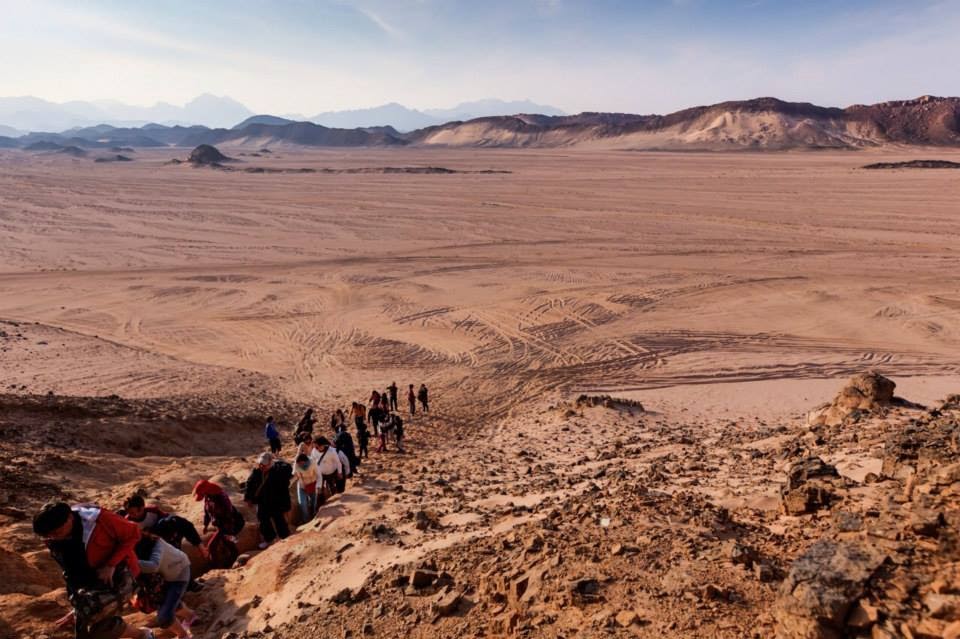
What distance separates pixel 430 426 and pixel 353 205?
37690 mm

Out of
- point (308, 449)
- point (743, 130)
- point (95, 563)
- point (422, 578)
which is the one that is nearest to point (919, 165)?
point (743, 130)

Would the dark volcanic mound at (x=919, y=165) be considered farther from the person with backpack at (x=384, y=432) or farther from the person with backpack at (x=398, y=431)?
the person with backpack at (x=384, y=432)

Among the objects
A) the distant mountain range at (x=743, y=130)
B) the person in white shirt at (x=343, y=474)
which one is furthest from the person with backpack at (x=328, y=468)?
the distant mountain range at (x=743, y=130)

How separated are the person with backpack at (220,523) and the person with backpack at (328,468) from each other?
1310mm

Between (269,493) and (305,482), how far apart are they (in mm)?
801

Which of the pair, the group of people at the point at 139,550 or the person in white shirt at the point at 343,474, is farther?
the person in white shirt at the point at 343,474

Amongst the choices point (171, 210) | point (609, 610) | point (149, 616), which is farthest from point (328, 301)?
point (171, 210)

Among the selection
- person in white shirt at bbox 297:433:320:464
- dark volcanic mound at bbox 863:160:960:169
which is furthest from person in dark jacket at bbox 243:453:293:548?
dark volcanic mound at bbox 863:160:960:169

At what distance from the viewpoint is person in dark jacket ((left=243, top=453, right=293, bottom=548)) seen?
6000 mm

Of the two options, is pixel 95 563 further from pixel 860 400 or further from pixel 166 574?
pixel 860 400

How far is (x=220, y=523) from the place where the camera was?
19.0ft

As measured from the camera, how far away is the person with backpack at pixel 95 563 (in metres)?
3.87

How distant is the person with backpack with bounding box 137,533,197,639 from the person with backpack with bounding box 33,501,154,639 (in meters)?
0.23

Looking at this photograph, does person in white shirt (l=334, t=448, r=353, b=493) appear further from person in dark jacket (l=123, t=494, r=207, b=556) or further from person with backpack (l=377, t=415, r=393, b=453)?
person with backpack (l=377, t=415, r=393, b=453)
